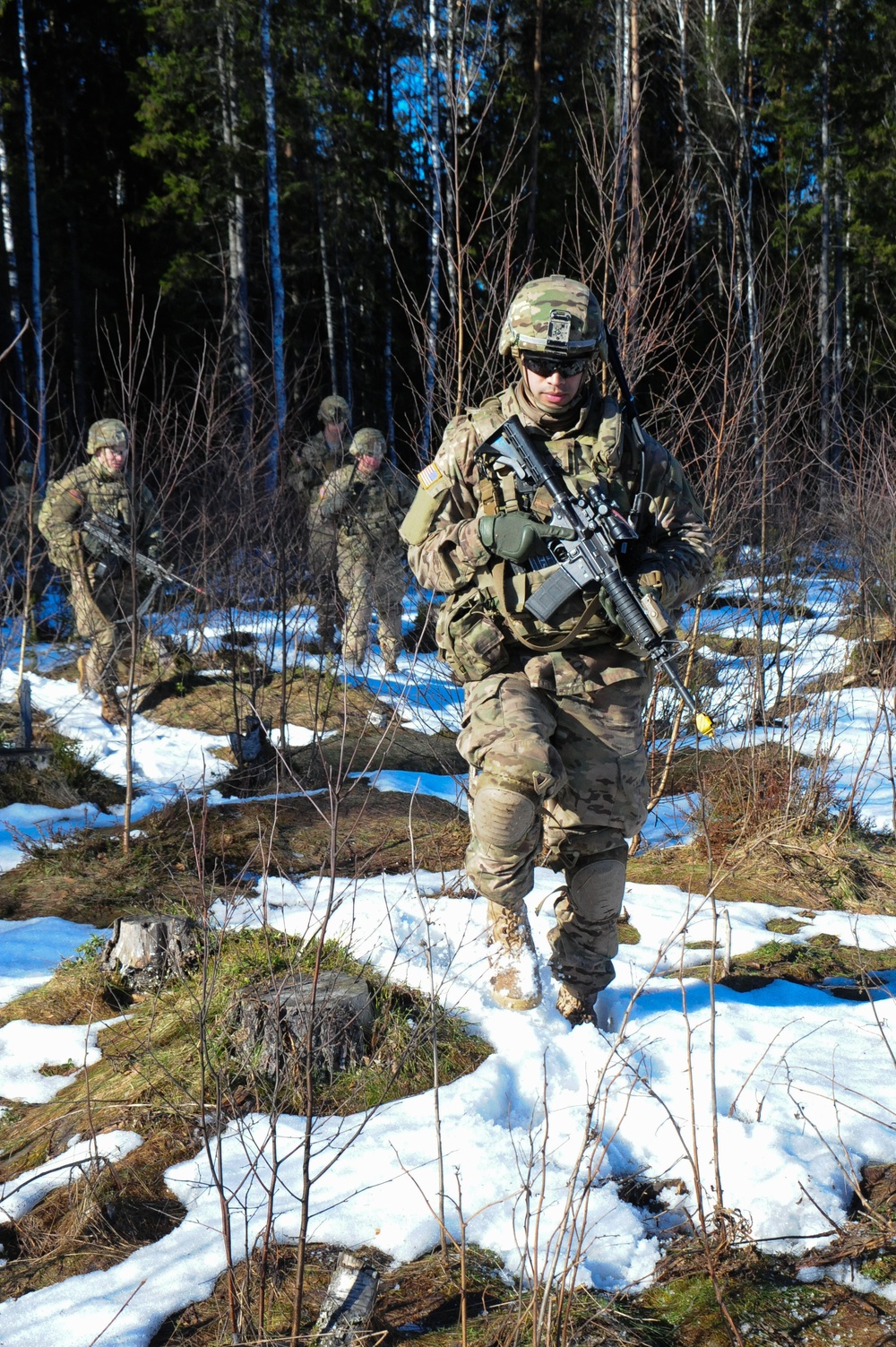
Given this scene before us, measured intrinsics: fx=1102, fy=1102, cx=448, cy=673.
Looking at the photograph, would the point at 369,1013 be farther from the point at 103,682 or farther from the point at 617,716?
the point at 103,682

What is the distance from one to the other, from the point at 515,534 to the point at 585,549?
19 cm

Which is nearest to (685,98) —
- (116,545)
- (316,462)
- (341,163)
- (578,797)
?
(341,163)

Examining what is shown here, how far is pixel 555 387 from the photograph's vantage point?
3027 mm

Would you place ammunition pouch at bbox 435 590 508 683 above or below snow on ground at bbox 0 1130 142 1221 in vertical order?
above

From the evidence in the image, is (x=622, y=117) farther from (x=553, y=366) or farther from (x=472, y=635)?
(x=472, y=635)

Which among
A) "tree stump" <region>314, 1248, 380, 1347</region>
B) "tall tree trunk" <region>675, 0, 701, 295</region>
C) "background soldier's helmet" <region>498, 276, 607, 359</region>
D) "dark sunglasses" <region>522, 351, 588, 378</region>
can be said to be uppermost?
"tall tree trunk" <region>675, 0, 701, 295</region>

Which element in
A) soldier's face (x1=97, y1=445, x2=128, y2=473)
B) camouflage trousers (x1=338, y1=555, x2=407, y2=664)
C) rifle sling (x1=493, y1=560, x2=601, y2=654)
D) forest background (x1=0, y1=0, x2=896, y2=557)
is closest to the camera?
rifle sling (x1=493, y1=560, x2=601, y2=654)

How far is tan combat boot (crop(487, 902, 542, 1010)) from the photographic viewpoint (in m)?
3.11

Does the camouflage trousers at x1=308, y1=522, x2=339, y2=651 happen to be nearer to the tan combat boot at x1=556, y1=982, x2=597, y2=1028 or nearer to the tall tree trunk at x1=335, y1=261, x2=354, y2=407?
the tan combat boot at x1=556, y1=982, x2=597, y2=1028

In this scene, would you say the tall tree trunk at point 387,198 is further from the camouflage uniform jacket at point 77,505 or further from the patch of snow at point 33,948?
the patch of snow at point 33,948

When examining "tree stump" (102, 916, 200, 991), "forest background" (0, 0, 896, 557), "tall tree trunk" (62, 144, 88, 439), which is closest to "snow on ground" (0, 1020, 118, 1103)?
"tree stump" (102, 916, 200, 991)

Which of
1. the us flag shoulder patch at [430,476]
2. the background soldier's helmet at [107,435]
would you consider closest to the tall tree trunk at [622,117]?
the us flag shoulder patch at [430,476]

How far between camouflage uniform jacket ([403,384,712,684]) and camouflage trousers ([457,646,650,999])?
0.24 ft

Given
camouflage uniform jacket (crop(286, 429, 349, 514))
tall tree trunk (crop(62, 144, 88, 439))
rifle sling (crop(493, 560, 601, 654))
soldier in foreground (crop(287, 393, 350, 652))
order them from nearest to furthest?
rifle sling (crop(493, 560, 601, 654))
soldier in foreground (crop(287, 393, 350, 652))
camouflage uniform jacket (crop(286, 429, 349, 514))
tall tree trunk (crop(62, 144, 88, 439))
